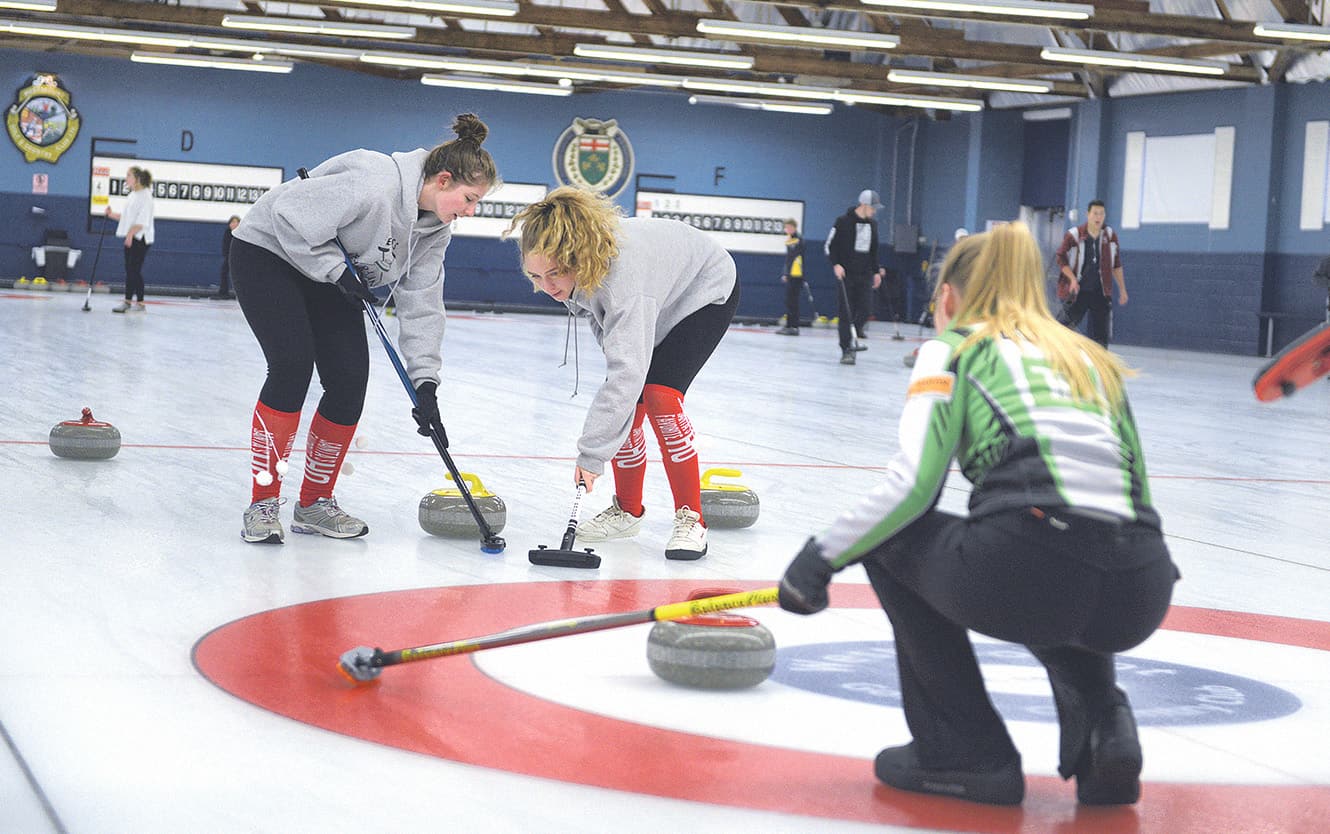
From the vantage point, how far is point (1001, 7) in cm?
1392

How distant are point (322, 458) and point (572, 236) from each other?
44.1 inches

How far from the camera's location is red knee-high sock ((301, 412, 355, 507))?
4.41 meters

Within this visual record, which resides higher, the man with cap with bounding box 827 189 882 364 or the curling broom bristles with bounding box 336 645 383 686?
the man with cap with bounding box 827 189 882 364

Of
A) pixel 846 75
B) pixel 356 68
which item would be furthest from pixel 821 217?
pixel 356 68

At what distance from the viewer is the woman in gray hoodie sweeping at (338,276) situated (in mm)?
4117

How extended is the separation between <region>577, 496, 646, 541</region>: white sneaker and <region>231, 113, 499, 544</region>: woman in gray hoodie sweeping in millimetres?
557

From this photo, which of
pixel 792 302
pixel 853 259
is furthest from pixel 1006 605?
pixel 792 302

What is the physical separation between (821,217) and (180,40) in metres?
10.6

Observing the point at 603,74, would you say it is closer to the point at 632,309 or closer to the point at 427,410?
the point at 427,410

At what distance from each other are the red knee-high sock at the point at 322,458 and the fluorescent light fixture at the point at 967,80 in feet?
49.9

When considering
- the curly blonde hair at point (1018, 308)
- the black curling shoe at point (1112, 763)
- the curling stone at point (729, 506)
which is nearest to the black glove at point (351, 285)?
the curling stone at point (729, 506)

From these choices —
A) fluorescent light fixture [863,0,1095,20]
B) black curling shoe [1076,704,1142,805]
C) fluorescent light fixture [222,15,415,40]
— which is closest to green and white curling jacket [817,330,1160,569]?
black curling shoe [1076,704,1142,805]

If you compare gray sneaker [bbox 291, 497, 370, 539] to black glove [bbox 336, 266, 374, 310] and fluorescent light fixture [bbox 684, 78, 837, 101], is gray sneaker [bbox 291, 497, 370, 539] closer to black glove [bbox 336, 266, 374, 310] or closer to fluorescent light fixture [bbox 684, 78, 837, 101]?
black glove [bbox 336, 266, 374, 310]

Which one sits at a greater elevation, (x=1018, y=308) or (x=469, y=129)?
(x=469, y=129)
